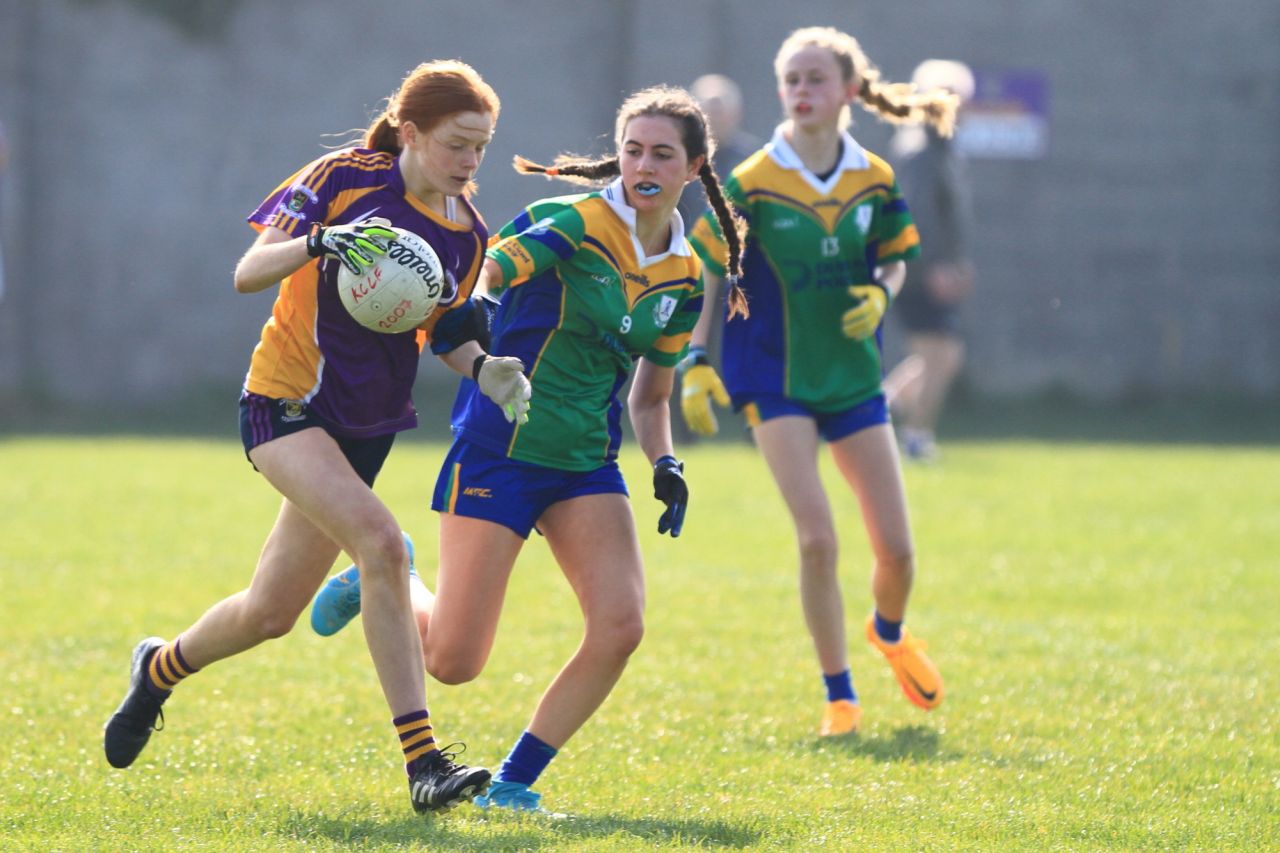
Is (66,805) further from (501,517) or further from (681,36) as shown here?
(681,36)

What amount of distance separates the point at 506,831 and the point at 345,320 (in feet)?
4.73

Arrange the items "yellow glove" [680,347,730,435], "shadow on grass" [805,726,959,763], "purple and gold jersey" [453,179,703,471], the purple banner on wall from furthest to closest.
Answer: the purple banner on wall, "yellow glove" [680,347,730,435], "shadow on grass" [805,726,959,763], "purple and gold jersey" [453,179,703,471]

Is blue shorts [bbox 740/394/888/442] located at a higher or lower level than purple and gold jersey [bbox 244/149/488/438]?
lower

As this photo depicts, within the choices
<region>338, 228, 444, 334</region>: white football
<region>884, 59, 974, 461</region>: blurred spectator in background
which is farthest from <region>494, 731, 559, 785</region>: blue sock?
<region>884, 59, 974, 461</region>: blurred spectator in background

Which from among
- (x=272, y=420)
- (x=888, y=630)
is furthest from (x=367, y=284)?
(x=888, y=630)

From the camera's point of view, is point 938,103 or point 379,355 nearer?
point 379,355

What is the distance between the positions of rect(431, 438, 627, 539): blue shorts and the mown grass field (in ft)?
2.64

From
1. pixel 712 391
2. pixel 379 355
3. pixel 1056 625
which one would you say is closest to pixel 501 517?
pixel 379 355

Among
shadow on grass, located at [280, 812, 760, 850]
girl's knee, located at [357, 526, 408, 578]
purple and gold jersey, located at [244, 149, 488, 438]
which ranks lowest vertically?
shadow on grass, located at [280, 812, 760, 850]

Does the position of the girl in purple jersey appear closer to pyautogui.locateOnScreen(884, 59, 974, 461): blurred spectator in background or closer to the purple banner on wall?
pyautogui.locateOnScreen(884, 59, 974, 461): blurred spectator in background

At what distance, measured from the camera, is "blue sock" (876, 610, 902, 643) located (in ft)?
20.8

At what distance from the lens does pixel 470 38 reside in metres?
17.9

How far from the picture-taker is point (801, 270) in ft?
20.5

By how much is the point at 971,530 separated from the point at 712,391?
4.80 meters
